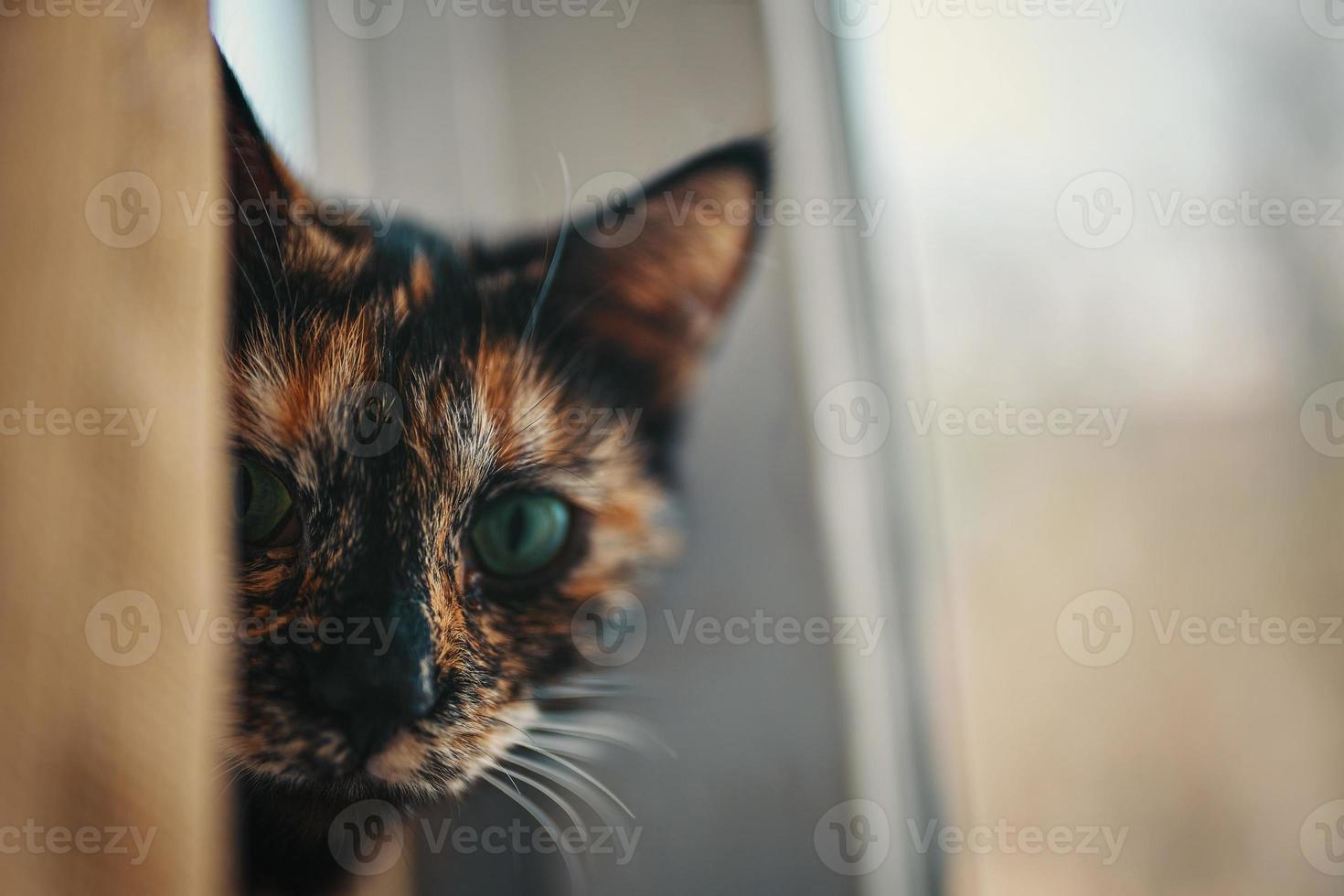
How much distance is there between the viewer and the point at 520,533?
0.51 metres

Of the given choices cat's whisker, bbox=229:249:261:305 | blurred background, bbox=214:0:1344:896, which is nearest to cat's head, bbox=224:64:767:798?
cat's whisker, bbox=229:249:261:305

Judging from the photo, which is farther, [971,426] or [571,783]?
[971,426]

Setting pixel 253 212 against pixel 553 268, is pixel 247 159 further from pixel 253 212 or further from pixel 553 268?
pixel 553 268

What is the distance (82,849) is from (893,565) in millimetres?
585

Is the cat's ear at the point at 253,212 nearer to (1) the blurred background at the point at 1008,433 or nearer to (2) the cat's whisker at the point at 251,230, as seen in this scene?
(2) the cat's whisker at the point at 251,230

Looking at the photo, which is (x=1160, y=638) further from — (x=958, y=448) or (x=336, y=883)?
(x=336, y=883)

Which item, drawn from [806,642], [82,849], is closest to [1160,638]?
[806,642]

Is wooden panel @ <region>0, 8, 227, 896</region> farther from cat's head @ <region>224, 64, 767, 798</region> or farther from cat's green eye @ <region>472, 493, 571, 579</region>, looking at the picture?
cat's green eye @ <region>472, 493, 571, 579</region>

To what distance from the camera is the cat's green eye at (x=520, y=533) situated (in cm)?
49

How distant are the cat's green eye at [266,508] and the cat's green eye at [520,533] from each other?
11 centimetres

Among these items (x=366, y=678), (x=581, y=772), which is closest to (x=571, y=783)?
(x=581, y=772)

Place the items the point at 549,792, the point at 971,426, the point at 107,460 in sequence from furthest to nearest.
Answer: the point at 971,426 → the point at 549,792 → the point at 107,460

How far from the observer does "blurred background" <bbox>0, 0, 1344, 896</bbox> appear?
60cm

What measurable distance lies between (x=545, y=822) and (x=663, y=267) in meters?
0.42
